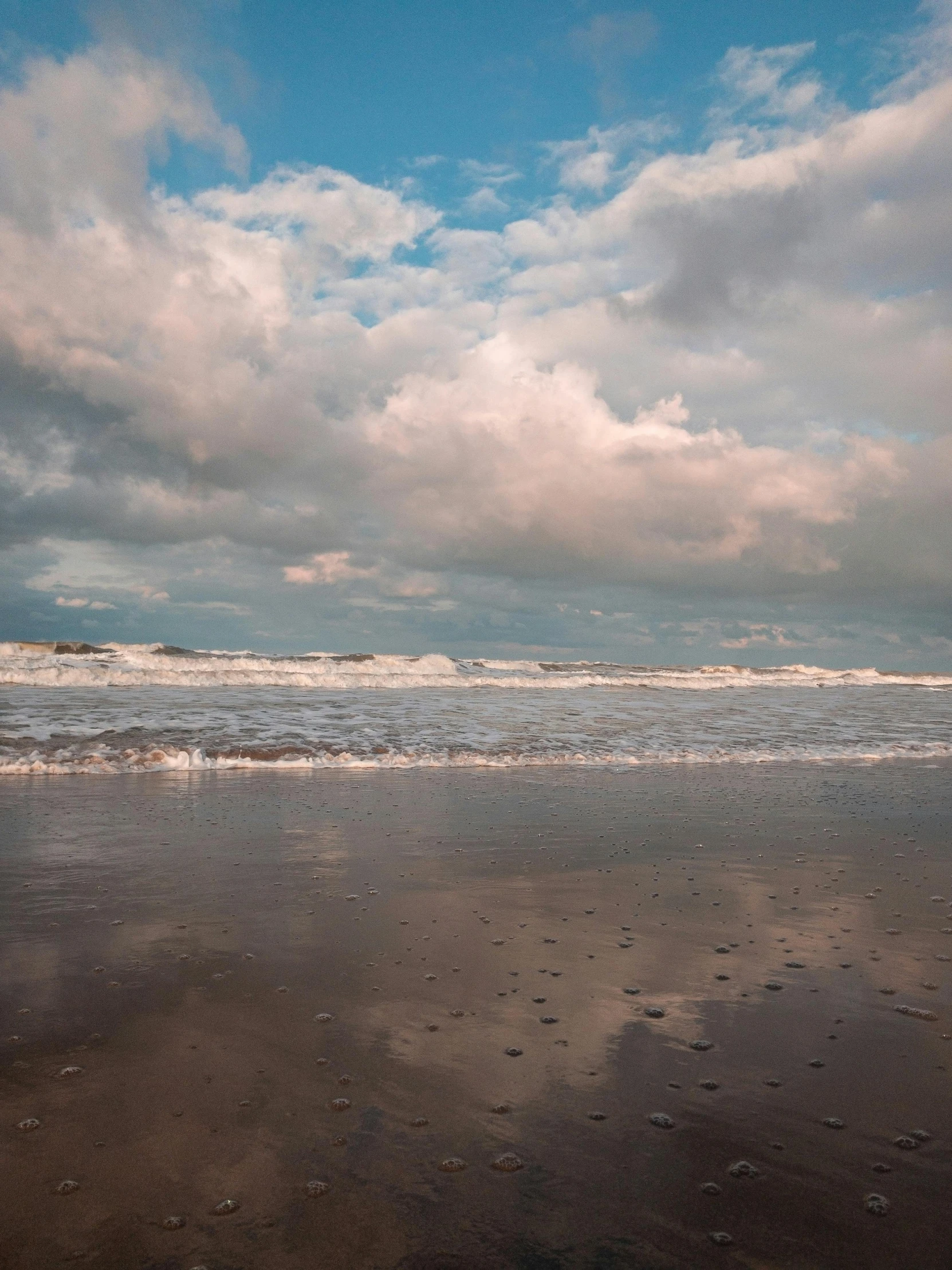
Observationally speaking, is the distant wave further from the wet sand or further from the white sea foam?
the wet sand

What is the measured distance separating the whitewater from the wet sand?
560 centimetres

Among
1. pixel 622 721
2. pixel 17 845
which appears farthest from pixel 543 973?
pixel 622 721

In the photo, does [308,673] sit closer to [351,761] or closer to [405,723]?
[405,723]

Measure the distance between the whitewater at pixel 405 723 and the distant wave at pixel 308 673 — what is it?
0.21m

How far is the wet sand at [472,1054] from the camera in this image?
7.43 feet

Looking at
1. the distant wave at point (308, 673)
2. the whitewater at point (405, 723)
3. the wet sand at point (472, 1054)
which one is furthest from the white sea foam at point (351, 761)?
the distant wave at point (308, 673)

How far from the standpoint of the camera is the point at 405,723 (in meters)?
16.5

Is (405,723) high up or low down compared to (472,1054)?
up

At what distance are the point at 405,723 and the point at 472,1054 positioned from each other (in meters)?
→ 13.3

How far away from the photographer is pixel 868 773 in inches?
473

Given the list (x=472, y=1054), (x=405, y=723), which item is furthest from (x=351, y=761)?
(x=472, y=1054)

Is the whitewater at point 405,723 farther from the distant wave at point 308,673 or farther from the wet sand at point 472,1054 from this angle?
the wet sand at point 472,1054

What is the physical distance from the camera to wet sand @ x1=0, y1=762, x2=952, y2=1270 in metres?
2.27

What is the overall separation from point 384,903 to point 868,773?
931cm
